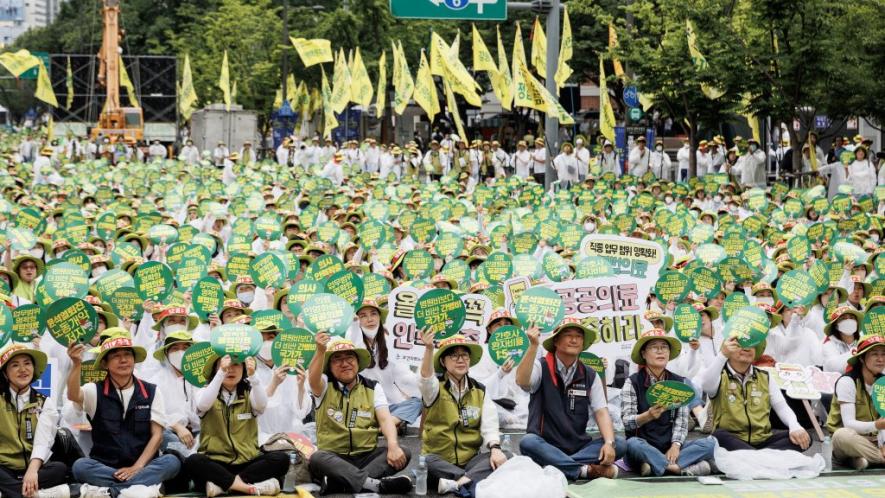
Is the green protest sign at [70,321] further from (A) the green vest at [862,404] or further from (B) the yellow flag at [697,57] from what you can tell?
(B) the yellow flag at [697,57]

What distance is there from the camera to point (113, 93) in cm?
5225

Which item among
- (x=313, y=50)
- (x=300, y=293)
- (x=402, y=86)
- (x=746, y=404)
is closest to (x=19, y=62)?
(x=313, y=50)

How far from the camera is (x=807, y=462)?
9.63 meters

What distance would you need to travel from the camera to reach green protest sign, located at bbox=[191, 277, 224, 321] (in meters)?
11.1

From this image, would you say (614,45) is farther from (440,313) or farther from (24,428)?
(24,428)

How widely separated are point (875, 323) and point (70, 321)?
5769 mm

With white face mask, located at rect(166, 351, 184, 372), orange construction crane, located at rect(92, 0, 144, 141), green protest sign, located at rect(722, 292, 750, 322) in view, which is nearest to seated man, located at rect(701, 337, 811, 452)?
green protest sign, located at rect(722, 292, 750, 322)

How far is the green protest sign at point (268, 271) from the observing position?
42.4 feet

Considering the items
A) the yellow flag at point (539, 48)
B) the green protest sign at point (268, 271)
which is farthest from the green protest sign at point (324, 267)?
the yellow flag at point (539, 48)

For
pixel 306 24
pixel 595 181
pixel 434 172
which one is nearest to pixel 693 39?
pixel 595 181

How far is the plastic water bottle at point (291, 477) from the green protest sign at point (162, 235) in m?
7.09

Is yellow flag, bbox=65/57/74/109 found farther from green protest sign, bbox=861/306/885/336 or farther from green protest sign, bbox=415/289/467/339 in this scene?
green protest sign, bbox=861/306/885/336

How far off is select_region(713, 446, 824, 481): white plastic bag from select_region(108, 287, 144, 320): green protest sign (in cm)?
486

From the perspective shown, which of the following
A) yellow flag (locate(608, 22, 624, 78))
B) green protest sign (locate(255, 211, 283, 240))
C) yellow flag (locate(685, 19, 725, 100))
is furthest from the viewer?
yellow flag (locate(608, 22, 624, 78))
